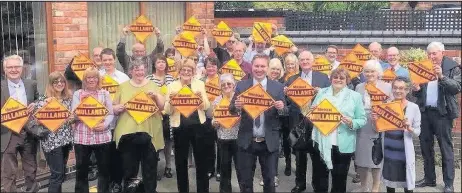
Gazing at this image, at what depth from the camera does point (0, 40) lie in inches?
275

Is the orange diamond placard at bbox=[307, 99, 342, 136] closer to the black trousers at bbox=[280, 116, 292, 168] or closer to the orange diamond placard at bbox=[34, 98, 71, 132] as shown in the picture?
the black trousers at bbox=[280, 116, 292, 168]

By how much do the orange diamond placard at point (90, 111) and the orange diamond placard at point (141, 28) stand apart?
A: 1.99 m

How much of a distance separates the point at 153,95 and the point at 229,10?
600 cm

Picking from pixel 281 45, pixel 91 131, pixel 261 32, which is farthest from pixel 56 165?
pixel 281 45

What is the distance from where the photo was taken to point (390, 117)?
17.8 ft

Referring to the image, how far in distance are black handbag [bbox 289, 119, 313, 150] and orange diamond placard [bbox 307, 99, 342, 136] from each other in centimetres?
57

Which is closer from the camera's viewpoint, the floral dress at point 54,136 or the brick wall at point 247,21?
the floral dress at point 54,136

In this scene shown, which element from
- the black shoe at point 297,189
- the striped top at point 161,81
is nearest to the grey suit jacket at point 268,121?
the striped top at point 161,81

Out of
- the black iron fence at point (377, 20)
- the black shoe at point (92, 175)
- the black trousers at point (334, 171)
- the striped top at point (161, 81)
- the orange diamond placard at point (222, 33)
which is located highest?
the black iron fence at point (377, 20)

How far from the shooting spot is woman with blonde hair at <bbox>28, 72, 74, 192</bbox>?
5879 millimetres

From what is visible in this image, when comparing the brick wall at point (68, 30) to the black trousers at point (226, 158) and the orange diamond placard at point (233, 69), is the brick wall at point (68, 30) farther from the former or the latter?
the black trousers at point (226, 158)

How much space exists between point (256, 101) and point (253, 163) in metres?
0.72

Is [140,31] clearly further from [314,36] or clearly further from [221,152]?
[314,36]

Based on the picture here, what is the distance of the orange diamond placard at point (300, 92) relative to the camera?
6062 mm
